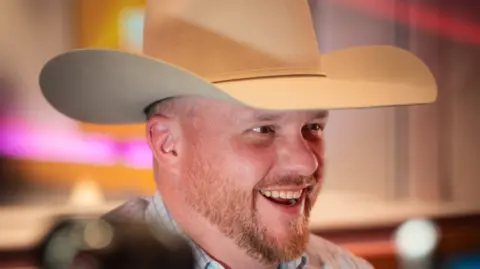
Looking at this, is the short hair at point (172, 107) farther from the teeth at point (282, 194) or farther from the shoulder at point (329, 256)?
the shoulder at point (329, 256)

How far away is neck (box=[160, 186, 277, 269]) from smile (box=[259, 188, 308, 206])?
80 mm

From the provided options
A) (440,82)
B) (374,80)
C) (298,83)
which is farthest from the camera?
(440,82)

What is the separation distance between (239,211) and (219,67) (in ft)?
0.62

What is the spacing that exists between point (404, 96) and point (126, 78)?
376 millimetres

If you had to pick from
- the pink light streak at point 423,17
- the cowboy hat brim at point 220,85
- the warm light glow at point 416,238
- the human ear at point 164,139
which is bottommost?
the warm light glow at point 416,238

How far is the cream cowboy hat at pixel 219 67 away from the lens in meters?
0.85

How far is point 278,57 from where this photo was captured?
0.90 metres

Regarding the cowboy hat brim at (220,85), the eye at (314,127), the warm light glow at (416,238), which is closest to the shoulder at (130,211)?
the cowboy hat brim at (220,85)

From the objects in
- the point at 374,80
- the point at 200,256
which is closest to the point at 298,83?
the point at 374,80

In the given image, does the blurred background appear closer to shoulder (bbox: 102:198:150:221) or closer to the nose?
shoulder (bbox: 102:198:150:221)

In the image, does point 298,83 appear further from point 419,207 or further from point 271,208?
point 419,207

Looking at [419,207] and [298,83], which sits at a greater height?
[298,83]

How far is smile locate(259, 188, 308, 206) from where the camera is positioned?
93cm

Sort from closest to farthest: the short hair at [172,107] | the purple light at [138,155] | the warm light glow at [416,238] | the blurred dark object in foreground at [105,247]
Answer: the blurred dark object in foreground at [105,247] < the short hair at [172,107] < the purple light at [138,155] < the warm light glow at [416,238]
